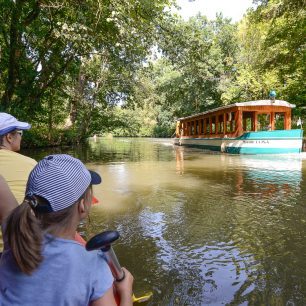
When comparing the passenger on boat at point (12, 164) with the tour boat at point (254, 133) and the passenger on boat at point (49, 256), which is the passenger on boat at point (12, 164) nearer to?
the passenger on boat at point (49, 256)

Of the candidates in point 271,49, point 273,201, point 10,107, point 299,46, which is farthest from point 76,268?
point 271,49

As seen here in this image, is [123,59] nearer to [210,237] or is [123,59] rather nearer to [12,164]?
[210,237]

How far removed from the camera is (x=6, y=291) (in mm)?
1647

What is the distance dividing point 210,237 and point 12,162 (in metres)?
3.41

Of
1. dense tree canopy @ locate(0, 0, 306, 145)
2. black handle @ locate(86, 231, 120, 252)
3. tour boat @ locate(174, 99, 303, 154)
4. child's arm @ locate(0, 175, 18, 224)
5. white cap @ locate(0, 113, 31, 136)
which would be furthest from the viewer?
tour boat @ locate(174, 99, 303, 154)

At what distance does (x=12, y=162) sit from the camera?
2.87 m

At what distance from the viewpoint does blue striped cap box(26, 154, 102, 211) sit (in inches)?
64.6

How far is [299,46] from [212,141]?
797cm

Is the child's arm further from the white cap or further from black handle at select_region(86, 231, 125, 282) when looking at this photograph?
black handle at select_region(86, 231, 125, 282)

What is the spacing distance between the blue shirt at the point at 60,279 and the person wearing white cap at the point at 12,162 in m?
1.28

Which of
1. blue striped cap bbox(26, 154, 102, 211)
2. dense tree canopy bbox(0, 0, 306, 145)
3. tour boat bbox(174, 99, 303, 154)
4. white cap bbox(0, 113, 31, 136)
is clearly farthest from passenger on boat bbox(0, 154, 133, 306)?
tour boat bbox(174, 99, 303, 154)

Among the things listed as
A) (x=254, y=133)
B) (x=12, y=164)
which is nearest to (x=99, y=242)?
(x=12, y=164)

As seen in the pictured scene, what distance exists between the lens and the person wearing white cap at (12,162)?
9.31ft

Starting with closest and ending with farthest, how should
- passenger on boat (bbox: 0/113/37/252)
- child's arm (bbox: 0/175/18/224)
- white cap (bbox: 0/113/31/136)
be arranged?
child's arm (bbox: 0/175/18/224) → passenger on boat (bbox: 0/113/37/252) → white cap (bbox: 0/113/31/136)
